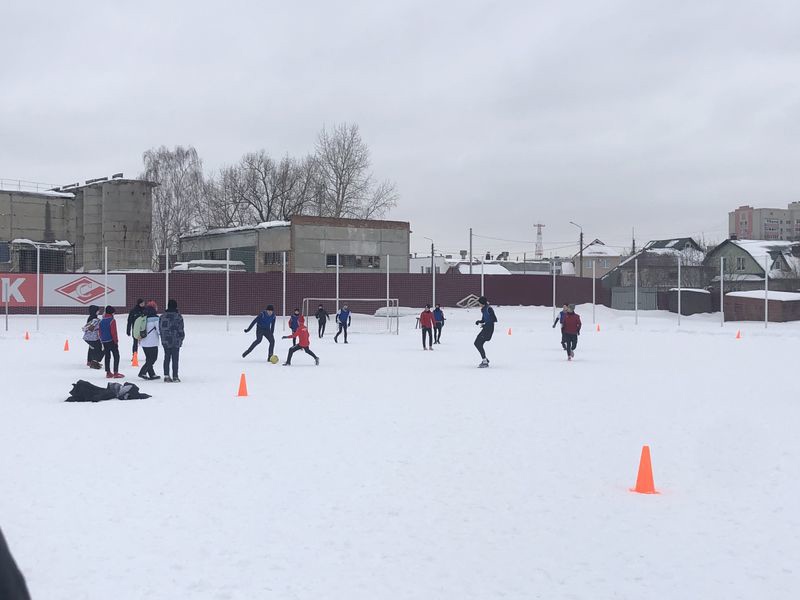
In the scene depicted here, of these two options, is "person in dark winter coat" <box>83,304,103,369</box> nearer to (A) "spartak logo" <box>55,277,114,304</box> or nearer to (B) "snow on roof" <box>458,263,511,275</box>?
(A) "spartak logo" <box>55,277,114,304</box>

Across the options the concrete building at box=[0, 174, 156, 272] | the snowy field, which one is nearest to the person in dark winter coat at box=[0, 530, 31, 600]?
the snowy field

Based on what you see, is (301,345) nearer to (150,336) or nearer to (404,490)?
(150,336)

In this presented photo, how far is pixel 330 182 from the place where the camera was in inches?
A: 2879

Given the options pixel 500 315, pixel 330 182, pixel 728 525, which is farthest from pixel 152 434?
pixel 330 182

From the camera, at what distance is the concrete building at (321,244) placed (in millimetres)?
53969

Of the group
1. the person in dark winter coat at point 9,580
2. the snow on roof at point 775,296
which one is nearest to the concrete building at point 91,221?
the snow on roof at point 775,296

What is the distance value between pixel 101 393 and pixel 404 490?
814 centimetres

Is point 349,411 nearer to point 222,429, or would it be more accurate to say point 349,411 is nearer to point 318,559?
point 222,429

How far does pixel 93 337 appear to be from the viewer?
61.9 feet

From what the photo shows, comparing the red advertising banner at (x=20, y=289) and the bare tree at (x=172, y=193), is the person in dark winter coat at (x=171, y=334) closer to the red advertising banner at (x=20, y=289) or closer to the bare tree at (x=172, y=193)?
the red advertising banner at (x=20, y=289)

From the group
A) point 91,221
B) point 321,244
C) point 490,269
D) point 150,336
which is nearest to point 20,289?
point 321,244

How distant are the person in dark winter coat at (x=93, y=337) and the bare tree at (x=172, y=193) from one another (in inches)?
2295

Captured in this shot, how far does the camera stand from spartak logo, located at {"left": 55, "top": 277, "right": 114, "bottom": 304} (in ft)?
121

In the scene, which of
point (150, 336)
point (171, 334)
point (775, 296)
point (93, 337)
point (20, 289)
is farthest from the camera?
point (775, 296)
